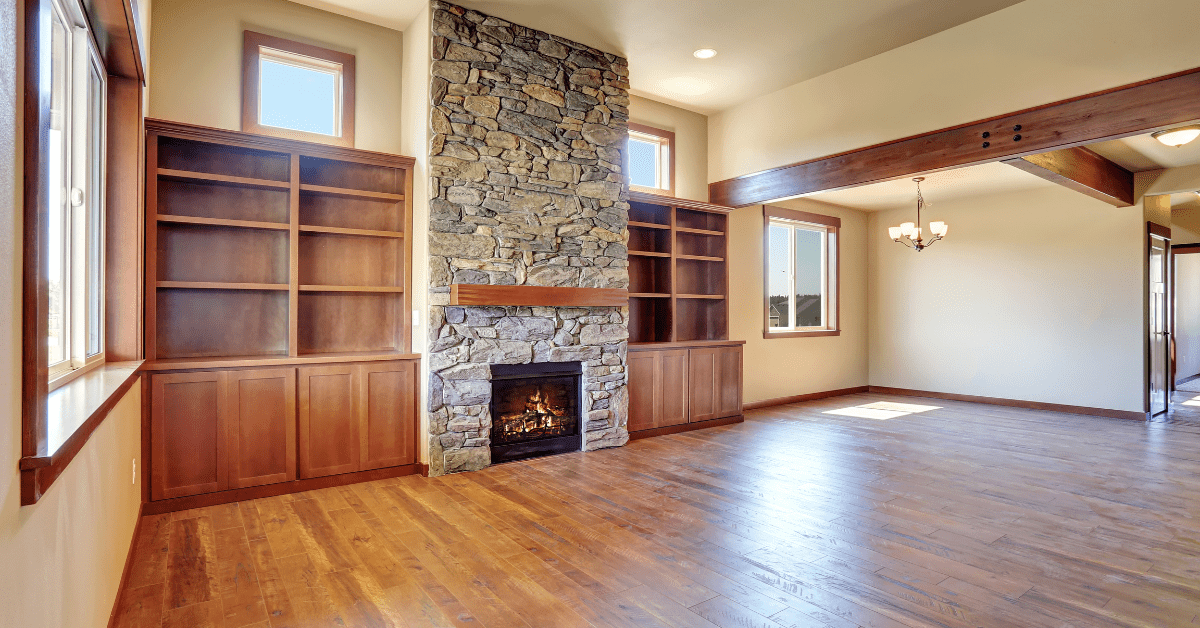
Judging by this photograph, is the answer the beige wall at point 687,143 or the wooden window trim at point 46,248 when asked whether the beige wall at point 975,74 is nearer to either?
the beige wall at point 687,143

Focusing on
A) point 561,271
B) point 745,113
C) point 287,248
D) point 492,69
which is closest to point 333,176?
point 287,248

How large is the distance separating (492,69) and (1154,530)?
517cm

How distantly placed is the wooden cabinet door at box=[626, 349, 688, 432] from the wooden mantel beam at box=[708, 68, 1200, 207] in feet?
6.57

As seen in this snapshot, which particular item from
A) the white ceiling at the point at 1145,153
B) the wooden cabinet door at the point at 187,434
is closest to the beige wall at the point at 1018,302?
the white ceiling at the point at 1145,153

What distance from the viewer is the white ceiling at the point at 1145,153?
19.2 ft

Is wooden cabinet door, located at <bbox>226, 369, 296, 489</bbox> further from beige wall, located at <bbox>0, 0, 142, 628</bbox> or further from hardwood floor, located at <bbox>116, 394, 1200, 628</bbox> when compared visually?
beige wall, located at <bbox>0, 0, 142, 628</bbox>

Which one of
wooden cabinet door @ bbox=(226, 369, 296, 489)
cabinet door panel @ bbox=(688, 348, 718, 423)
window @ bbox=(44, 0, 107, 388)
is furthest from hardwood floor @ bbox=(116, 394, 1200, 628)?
cabinet door panel @ bbox=(688, 348, 718, 423)

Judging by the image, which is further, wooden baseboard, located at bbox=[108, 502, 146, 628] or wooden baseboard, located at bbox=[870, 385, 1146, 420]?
wooden baseboard, located at bbox=[870, 385, 1146, 420]

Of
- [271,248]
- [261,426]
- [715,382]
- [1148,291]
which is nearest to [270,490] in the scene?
[261,426]

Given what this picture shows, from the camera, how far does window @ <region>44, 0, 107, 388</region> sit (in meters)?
2.27

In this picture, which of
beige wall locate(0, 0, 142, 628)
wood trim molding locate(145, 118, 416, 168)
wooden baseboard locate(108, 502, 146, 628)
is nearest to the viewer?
beige wall locate(0, 0, 142, 628)

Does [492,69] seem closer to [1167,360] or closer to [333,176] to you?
[333,176]

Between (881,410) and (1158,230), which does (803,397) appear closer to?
(881,410)

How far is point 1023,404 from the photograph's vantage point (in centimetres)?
789
